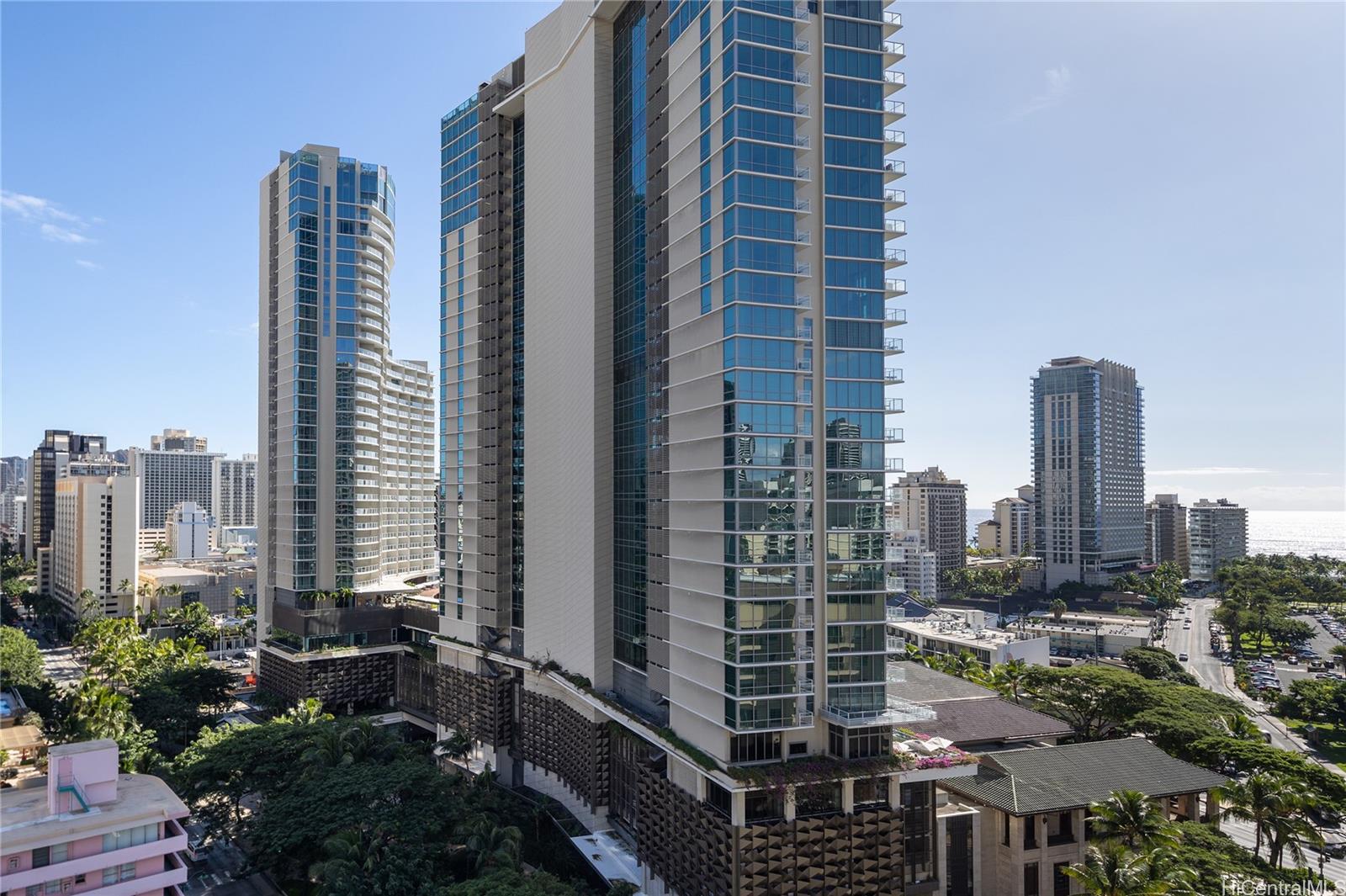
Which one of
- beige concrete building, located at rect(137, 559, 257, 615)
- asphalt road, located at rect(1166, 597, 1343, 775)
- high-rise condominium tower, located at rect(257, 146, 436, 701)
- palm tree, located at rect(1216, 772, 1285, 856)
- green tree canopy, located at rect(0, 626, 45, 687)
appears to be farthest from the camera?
beige concrete building, located at rect(137, 559, 257, 615)

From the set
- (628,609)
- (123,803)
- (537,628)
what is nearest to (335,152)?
(537,628)

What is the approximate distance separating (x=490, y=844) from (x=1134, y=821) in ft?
131

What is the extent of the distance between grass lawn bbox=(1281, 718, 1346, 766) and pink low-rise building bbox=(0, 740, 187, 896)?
369 ft

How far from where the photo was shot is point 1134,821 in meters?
46.2

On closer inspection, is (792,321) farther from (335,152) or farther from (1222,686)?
(1222,686)

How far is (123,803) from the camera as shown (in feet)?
162

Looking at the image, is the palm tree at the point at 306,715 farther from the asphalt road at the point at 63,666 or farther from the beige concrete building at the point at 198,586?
the beige concrete building at the point at 198,586

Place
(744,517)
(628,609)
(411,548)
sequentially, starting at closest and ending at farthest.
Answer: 1. (744,517)
2. (628,609)
3. (411,548)

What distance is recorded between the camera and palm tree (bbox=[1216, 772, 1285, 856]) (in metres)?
49.8

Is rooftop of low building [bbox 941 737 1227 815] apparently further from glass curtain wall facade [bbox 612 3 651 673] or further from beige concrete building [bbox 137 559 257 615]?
beige concrete building [bbox 137 559 257 615]

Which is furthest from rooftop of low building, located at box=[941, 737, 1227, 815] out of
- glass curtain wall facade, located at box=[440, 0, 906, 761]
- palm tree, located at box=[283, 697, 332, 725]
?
palm tree, located at box=[283, 697, 332, 725]

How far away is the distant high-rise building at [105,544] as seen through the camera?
159125mm

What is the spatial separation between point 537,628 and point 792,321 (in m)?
42.4

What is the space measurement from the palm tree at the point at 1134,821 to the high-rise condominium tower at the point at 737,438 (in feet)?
29.7
